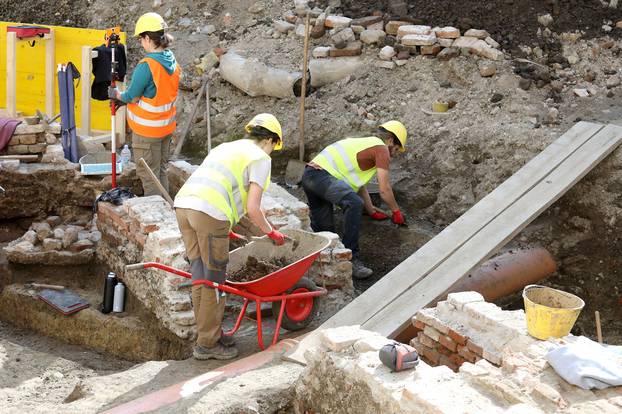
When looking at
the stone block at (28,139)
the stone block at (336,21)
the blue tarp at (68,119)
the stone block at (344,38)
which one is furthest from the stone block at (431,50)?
the stone block at (28,139)

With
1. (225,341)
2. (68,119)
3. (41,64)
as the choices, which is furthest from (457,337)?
(41,64)

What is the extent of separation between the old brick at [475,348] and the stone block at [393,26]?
20.0ft

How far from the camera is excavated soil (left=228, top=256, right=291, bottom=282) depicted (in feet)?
20.1

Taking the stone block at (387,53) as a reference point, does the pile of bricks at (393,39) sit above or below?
above

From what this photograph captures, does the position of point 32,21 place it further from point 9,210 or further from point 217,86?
point 9,210

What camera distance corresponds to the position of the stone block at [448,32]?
9.87 metres

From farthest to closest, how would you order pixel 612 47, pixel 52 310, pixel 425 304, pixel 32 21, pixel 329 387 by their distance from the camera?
1. pixel 32 21
2. pixel 612 47
3. pixel 52 310
4. pixel 425 304
5. pixel 329 387

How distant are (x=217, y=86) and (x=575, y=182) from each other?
17.1ft

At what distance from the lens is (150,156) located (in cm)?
775

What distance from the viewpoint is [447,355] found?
5.28 m

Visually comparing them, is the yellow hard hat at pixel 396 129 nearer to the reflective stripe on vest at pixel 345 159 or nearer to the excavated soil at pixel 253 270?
the reflective stripe on vest at pixel 345 159

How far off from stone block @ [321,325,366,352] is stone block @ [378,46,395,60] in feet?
19.2

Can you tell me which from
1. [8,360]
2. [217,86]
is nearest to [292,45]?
[217,86]

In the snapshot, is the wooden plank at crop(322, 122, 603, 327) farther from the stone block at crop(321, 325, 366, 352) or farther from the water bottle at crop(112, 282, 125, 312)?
the water bottle at crop(112, 282, 125, 312)
